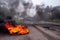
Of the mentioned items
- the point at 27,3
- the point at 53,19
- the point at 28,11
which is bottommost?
the point at 53,19

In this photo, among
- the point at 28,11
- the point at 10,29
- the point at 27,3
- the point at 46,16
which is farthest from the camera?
the point at 46,16

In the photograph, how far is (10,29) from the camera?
1647cm

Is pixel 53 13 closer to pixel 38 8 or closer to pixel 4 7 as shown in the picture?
pixel 38 8

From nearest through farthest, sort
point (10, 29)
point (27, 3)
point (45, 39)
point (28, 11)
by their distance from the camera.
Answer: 1. point (45, 39)
2. point (10, 29)
3. point (27, 3)
4. point (28, 11)

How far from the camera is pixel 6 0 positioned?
2586 centimetres

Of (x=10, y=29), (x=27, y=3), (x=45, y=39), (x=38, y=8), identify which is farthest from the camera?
(x=38, y=8)

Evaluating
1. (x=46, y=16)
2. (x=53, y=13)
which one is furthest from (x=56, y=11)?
(x=46, y=16)

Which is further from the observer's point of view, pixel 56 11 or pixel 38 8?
pixel 56 11

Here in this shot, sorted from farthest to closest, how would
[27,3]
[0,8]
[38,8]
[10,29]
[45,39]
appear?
1. [38,8]
2. [27,3]
3. [0,8]
4. [10,29]
5. [45,39]

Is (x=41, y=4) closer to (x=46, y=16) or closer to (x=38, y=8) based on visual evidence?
(x=38, y=8)

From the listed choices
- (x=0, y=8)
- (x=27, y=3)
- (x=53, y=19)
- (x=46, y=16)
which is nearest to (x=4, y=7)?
(x=0, y=8)

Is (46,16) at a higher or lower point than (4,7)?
lower

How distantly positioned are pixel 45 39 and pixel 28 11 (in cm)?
1931

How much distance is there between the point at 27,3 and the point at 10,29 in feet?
45.2
